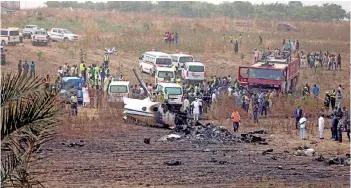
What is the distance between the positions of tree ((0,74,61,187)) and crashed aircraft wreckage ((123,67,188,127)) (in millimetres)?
17321

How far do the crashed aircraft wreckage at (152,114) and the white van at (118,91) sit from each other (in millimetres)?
2828

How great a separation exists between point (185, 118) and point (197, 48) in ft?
77.8

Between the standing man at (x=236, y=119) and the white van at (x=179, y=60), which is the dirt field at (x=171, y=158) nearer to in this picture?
the standing man at (x=236, y=119)

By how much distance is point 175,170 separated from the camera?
1809 centimetres

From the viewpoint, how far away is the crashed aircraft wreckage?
24.3m

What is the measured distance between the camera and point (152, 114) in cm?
2439

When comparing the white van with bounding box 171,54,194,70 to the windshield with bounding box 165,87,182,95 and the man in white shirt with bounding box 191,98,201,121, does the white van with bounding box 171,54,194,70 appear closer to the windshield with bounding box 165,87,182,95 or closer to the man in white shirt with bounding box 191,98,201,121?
the windshield with bounding box 165,87,182,95

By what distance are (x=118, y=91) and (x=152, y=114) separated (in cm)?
397

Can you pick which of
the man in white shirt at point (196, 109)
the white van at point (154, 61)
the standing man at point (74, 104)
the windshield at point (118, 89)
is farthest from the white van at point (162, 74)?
the standing man at point (74, 104)

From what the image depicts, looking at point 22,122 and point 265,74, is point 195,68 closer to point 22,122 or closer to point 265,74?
point 265,74

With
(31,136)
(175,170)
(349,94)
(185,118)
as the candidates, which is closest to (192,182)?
(175,170)

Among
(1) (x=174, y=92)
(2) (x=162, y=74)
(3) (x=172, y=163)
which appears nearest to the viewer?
(3) (x=172, y=163)

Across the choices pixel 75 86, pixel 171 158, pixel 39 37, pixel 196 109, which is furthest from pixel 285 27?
pixel 171 158

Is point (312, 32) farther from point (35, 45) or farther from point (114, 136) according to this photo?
point (114, 136)
